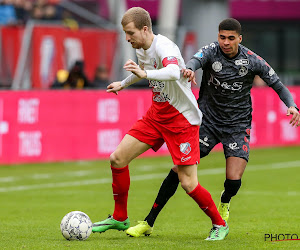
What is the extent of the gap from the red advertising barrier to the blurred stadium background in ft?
0.06

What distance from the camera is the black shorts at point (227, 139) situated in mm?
8984

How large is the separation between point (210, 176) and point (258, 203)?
11.7ft

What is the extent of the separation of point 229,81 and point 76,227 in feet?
7.25

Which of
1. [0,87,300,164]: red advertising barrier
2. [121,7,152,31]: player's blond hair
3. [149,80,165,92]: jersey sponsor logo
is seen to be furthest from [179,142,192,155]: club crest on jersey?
[0,87,300,164]: red advertising barrier

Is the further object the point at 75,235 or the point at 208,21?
the point at 208,21

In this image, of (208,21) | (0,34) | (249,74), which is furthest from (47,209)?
(208,21)

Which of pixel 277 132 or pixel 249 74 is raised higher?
pixel 249 74

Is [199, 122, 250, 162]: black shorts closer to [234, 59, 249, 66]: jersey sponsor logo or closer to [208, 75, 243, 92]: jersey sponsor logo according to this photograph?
[208, 75, 243, 92]: jersey sponsor logo

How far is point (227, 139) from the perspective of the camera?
9047 mm

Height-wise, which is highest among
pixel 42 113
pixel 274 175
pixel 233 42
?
pixel 233 42

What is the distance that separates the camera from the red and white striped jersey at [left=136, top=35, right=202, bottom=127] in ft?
26.9

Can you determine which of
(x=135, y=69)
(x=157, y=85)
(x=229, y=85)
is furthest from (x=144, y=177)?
(x=135, y=69)

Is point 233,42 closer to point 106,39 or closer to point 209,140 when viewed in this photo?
point 209,140

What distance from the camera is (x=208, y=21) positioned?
23438mm
